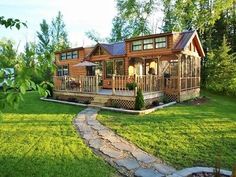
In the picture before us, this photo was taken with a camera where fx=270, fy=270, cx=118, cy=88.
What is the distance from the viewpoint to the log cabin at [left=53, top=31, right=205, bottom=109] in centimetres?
1445

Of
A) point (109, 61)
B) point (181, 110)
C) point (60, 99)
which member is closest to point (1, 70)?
Result: point (181, 110)

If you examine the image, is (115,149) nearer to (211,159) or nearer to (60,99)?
(211,159)

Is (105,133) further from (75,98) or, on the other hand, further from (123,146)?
(75,98)

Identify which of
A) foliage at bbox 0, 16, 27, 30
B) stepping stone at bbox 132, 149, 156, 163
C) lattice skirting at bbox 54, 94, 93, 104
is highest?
foliage at bbox 0, 16, 27, 30

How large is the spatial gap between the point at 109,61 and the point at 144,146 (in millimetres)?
12849

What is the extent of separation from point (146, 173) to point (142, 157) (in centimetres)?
93

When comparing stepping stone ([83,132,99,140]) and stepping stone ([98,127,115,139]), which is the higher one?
stepping stone ([98,127,115,139])

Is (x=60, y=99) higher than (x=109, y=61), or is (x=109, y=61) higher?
(x=109, y=61)

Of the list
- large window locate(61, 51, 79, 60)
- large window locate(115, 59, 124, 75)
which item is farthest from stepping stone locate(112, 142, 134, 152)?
large window locate(61, 51, 79, 60)

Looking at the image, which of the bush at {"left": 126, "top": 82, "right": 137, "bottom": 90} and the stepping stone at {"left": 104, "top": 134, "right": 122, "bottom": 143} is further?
the bush at {"left": 126, "top": 82, "right": 137, "bottom": 90}

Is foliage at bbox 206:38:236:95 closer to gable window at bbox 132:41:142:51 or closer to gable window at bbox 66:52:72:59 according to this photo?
gable window at bbox 132:41:142:51

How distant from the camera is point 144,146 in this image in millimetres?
7418

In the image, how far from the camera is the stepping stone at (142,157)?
6.41m

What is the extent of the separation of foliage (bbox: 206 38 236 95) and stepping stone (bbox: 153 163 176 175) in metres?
17.8
